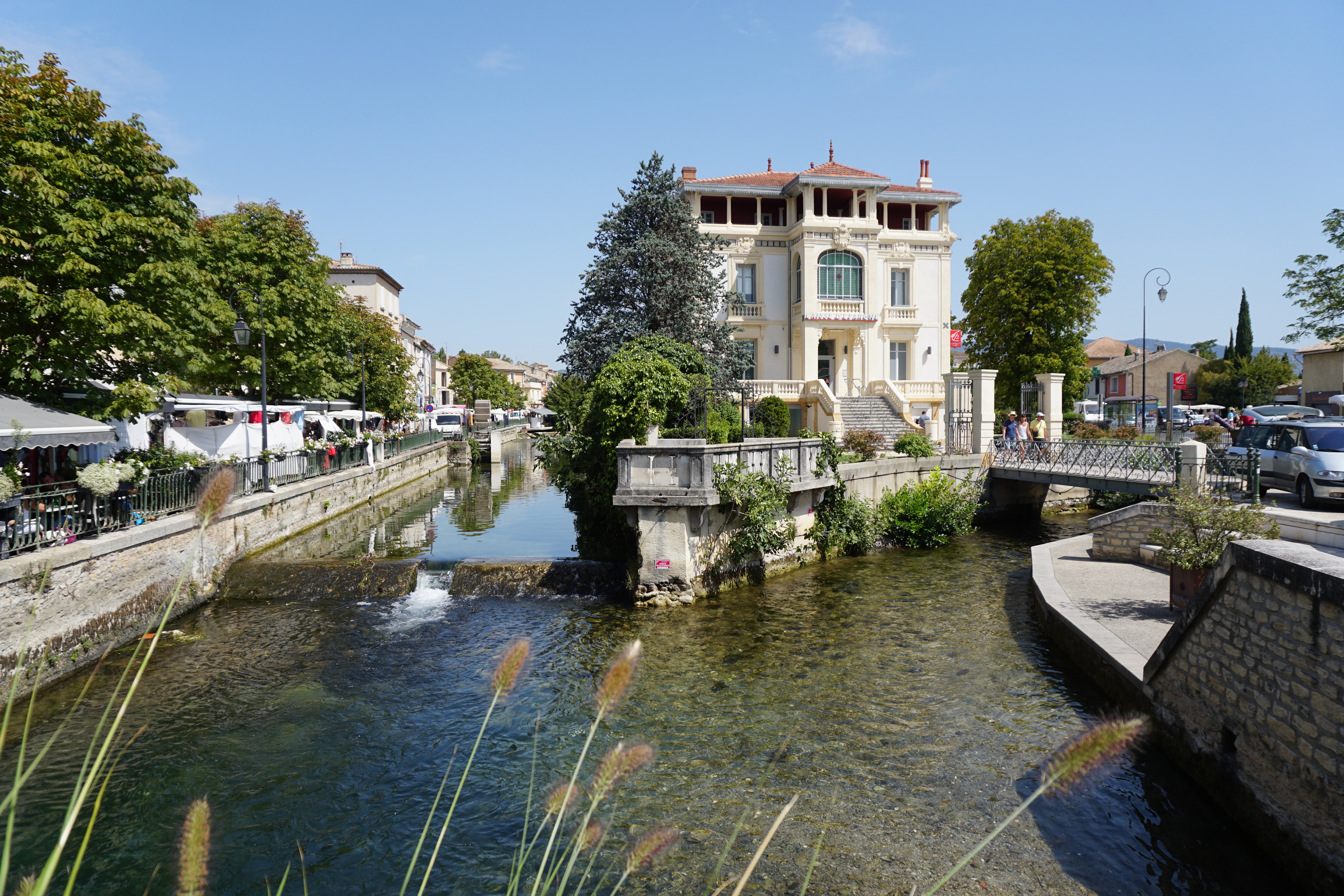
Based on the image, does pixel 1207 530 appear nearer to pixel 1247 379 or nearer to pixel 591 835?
pixel 591 835

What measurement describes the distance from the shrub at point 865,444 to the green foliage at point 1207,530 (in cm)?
1288

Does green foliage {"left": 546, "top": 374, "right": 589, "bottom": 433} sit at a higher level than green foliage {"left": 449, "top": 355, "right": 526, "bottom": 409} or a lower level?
lower

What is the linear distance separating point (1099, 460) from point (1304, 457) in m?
5.90

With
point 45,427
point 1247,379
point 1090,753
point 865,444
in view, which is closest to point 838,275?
point 865,444

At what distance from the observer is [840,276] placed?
37.8 meters

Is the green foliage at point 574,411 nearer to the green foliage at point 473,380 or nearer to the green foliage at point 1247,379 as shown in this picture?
the green foliage at point 1247,379

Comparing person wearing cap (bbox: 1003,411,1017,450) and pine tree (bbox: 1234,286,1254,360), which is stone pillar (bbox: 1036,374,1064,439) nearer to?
person wearing cap (bbox: 1003,411,1017,450)

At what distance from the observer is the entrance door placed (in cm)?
3956

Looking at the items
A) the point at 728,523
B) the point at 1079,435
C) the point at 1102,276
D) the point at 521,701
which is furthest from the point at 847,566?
the point at 1102,276

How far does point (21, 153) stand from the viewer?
14.1 metres

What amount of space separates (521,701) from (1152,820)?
7.34 m

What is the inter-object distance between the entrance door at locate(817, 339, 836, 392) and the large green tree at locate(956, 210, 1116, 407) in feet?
24.8

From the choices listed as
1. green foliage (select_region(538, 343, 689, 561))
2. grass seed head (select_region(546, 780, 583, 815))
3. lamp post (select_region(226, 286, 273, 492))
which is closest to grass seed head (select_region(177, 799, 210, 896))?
grass seed head (select_region(546, 780, 583, 815))

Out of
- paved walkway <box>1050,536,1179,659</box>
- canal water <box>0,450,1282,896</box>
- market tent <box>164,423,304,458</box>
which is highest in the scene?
market tent <box>164,423,304,458</box>
